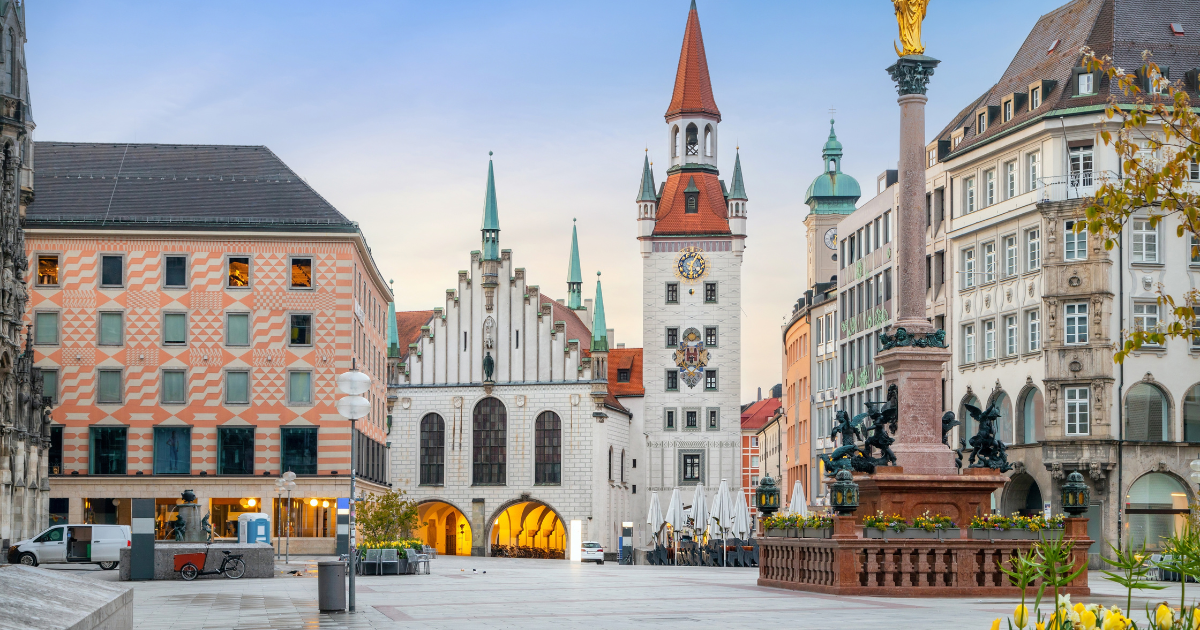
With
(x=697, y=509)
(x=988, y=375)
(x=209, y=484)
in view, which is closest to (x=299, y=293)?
(x=209, y=484)

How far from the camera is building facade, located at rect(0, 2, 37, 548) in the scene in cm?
5238

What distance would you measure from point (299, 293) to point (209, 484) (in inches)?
346

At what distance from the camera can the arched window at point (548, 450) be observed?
92.7 m

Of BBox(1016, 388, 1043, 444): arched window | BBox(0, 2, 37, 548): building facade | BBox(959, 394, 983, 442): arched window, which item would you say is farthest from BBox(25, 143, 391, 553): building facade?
BBox(1016, 388, 1043, 444): arched window

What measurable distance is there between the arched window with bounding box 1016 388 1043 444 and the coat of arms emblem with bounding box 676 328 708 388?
42.2 m

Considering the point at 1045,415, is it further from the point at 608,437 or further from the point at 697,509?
the point at 608,437

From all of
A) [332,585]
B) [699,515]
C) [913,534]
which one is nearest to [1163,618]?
[332,585]

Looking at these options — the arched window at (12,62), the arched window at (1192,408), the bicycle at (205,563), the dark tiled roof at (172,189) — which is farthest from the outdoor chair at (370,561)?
the arched window at (1192,408)

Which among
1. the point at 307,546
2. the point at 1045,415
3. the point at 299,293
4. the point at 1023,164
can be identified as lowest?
the point at 307,546

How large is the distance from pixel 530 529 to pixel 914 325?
75123 millimetres

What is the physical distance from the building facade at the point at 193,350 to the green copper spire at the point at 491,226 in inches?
1068

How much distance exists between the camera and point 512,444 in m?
93.2

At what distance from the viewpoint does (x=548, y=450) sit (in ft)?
306

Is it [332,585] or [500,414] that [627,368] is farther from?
[332,585]
